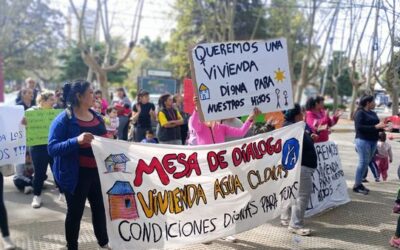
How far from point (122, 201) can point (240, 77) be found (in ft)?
6.26

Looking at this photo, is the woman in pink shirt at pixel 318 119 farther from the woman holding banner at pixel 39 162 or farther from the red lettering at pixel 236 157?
the woman holding banner at pixel 39 162

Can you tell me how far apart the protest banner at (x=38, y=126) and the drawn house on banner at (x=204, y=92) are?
2598 mm

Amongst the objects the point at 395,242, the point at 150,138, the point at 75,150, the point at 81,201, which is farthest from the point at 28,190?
the point at 395,242

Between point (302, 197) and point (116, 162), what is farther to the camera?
point (302, 197)

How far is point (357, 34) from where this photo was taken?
21.9m

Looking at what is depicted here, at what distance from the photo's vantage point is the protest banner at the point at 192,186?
12.4ft

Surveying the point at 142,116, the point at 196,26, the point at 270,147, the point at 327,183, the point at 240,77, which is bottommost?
the point at 327,183

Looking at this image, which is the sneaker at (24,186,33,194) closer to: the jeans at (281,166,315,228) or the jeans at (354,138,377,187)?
the jeans at (281,166,315,228)

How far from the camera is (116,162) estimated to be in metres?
3.79

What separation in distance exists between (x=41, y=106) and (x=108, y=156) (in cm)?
294

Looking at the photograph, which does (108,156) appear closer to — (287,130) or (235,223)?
(235,223)

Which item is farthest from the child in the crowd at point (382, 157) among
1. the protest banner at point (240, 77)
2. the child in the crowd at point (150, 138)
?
the child in the crowd at point (150, 138)

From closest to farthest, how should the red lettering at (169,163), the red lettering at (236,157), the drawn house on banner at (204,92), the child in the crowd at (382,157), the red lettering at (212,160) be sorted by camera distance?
the red lettering at (169,163) < the red lettering at (212,160) < the red lettering at (236,157) < the drawn house on banner at (204,92) < the child in the crowd at (382,157)

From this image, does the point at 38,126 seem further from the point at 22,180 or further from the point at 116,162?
the point at 116,162
